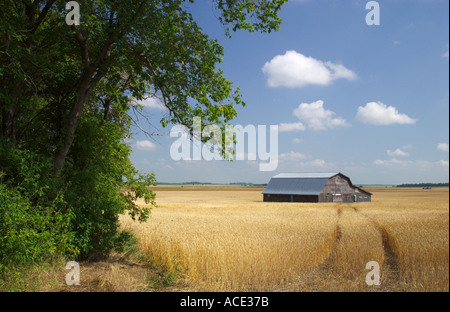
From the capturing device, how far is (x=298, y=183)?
222 feet

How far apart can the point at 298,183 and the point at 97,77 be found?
2381 inches

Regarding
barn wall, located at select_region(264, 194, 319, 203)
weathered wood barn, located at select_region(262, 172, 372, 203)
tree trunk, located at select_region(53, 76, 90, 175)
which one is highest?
tree trunk, located at select_region(53, 76, 90, 175)

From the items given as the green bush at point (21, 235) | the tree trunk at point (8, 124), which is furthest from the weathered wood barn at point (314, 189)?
the green bush at point (21, 235)

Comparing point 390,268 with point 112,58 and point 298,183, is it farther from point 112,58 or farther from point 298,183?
point 298,183

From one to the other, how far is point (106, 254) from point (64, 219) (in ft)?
8.94

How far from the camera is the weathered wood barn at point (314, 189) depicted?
63.6 m

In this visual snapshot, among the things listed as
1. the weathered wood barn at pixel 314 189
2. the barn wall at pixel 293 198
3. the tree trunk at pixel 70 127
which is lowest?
the barn wall at pixel 293 198

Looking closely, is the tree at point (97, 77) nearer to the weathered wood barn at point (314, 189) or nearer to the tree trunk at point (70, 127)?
the tree trunk at point (70, 127)

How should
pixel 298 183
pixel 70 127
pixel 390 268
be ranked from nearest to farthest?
pixel 390 268 → pixel 70 127 → pixel 298 183

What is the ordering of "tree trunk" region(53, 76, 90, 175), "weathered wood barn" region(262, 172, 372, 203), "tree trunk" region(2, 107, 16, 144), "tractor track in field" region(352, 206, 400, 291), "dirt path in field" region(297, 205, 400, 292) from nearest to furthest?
"dirt path in field" region(297, 205, 400, 292)
"tractor track in field" region(352, 206, 400, 291)
"tree trunk" region(2, 107, 16, 144)
"tree trunk" region(53, 76, 90, 175)
"weathered wood barn" region(262, 172, 372, 203)

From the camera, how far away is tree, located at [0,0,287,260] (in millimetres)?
10617

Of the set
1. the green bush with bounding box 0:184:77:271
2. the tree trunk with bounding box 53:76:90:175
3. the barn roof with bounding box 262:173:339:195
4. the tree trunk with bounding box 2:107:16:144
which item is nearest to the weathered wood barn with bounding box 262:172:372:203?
the barn roof with bounding box 262:173:339:195

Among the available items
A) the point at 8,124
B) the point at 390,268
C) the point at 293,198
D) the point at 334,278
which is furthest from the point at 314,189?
the point at 8,124

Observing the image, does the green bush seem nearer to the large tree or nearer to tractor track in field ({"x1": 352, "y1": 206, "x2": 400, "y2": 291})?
the large tree
